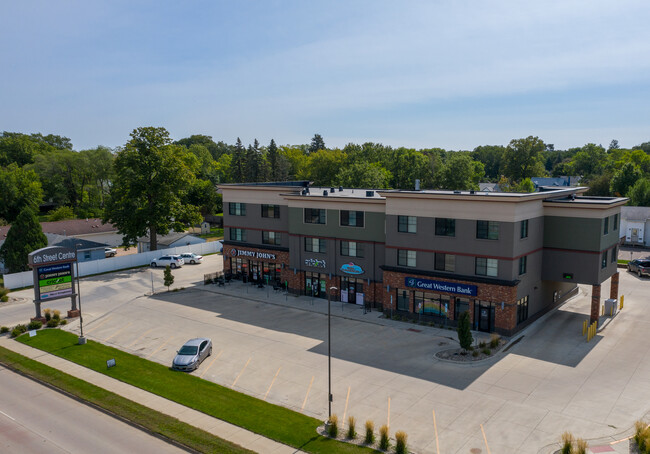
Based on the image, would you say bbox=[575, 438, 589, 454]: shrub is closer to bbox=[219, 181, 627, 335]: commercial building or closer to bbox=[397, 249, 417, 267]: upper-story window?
bbox=[219, 181, 627, 335]: commercial building

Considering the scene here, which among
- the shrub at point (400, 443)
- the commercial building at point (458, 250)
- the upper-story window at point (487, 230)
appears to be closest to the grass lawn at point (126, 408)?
the shrub at point (400, 443)

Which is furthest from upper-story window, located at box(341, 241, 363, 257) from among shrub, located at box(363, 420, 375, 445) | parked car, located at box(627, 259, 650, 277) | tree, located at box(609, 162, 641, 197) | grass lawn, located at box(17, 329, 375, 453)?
tree, located at box(609, 162, 641, 197)

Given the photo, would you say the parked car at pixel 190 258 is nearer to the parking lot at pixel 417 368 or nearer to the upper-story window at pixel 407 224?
the parking lot at pixel 417 368

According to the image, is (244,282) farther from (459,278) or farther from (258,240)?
(459,278)

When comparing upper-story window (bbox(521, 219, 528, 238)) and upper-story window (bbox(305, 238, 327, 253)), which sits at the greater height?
upper-story window (bbox(521, 219, 528, 238))

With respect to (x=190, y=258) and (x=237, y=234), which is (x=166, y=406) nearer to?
(x=237, y=234)

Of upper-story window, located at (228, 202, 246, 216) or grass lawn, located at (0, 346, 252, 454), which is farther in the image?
upper-story window, located at (228, 202, 246, 216)
